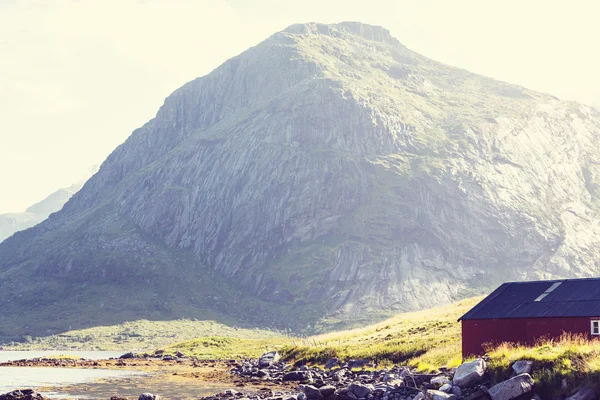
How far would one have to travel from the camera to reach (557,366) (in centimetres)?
3456

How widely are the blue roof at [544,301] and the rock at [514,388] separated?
13831 millimetres

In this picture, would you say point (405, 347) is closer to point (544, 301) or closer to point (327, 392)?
point (544, 301)

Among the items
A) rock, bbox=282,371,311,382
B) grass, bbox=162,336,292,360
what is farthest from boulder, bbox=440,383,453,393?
grass, bbox=162,336,292,360

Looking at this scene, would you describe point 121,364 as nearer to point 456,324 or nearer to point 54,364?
point 54,364

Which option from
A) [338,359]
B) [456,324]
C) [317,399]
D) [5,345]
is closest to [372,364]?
[338,359]

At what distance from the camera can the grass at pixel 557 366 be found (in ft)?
109

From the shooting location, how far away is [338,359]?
231ft

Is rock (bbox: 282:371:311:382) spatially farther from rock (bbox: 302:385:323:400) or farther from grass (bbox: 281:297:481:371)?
rock (bbox: 302:385:323:400)

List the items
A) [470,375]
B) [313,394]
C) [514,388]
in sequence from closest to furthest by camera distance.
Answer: [514,388], [470,375], [313,394]

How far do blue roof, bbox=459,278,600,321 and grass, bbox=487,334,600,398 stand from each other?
413 inches

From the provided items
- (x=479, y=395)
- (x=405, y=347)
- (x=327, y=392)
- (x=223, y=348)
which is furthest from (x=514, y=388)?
(x=223, y=348)

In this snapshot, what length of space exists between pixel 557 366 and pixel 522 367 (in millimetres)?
1681

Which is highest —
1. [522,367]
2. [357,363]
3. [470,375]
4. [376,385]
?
[522,367]

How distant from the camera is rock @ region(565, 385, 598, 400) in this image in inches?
1254
